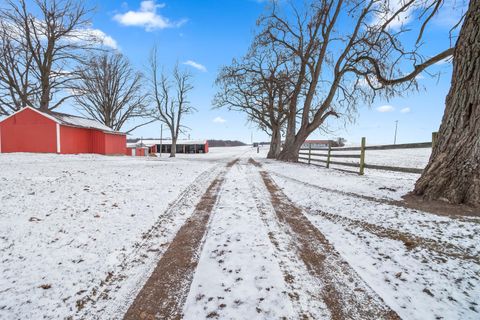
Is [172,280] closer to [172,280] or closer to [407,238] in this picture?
[172,280]

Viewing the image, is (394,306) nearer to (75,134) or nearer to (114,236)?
(114,236)

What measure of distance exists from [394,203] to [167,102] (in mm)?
24582

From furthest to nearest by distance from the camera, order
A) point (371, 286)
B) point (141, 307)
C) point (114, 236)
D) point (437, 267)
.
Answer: point (114, 236) < point (437, 267) < point (371, 286) < point (141, 307)

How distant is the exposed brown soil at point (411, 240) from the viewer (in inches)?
88.0

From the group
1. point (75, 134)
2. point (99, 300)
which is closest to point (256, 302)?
point (99, 300)

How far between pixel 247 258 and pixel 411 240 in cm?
190

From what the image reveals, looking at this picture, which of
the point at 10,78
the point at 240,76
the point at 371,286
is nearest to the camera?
the point at 371,286

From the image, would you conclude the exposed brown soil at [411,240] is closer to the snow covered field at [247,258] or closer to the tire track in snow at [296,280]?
the snow covered field at [247,258]

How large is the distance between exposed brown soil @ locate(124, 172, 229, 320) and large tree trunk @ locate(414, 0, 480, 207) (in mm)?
4137

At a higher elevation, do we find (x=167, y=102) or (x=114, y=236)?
(x=167, y=102)

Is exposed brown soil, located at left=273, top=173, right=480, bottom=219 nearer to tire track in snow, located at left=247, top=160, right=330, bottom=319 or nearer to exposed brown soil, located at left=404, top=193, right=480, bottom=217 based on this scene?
exposed brown soil, located at left=404, top=193, right=480, bottom=217

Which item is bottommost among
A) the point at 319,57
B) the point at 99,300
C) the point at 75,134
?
the point at 99,300

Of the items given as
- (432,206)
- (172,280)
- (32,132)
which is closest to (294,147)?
(432,206)

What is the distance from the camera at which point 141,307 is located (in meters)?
1.48
